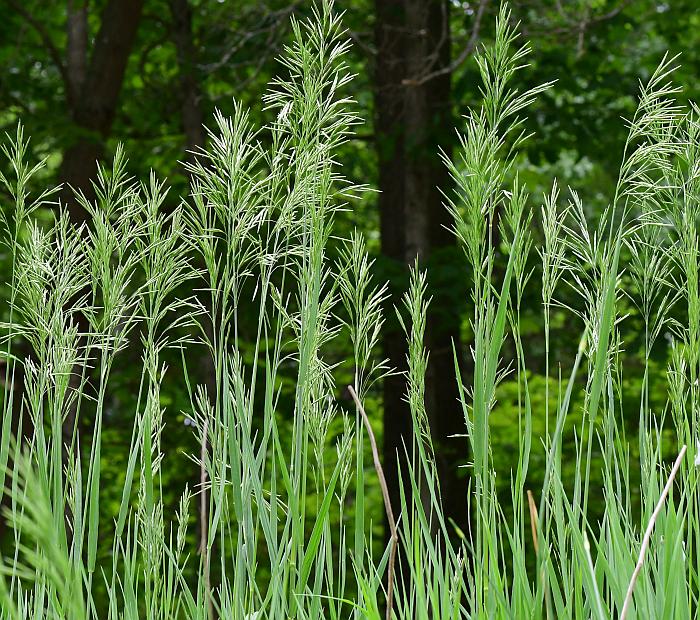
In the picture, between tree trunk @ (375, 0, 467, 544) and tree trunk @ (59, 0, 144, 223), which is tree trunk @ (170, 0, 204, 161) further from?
tree trunk @ (375, 0, 467, 544)

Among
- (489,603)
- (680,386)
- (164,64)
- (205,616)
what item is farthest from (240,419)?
(164,64)

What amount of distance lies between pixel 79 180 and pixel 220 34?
146cm

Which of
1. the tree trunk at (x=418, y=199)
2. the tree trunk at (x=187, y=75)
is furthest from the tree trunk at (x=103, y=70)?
the tree trunk at (x=418, y=199)

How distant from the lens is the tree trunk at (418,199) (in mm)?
4645

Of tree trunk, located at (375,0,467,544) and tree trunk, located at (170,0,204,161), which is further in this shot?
tree trunk, located at (170,0,204,161)

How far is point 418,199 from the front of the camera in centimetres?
470

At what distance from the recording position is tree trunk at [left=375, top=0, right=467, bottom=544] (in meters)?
4.64

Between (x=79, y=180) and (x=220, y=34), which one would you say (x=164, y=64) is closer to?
(x=220, y=34)

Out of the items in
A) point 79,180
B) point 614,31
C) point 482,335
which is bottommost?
point 482,335

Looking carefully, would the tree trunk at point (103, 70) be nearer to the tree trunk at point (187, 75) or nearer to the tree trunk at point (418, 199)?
the tree trunk at point (187, 75)

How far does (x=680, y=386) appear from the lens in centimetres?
125

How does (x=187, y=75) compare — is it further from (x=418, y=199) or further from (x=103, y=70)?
(x=418, y=199)

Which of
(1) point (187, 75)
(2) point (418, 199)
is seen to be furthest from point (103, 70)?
(2) point (418, 199)

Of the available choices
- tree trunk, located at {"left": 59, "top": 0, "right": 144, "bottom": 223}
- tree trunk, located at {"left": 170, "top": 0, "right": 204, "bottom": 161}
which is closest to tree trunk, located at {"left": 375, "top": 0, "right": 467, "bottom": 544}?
tree trunk, located at {"left": 170, "top": 0, "right": 204, "bottom": 161}
